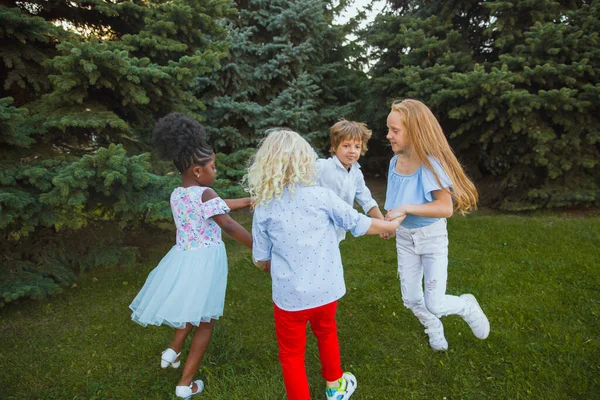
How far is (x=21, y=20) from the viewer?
395 centimetres

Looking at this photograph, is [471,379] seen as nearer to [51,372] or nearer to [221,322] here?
[221,322]

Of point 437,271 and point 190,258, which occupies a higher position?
point 190,258

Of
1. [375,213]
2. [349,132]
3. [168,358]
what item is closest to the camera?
[168,358]

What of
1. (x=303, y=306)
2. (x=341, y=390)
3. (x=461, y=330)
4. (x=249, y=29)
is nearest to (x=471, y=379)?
(x=461, y=330)

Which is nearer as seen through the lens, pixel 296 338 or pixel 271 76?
pixel 296 338

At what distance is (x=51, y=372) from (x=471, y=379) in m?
3.21

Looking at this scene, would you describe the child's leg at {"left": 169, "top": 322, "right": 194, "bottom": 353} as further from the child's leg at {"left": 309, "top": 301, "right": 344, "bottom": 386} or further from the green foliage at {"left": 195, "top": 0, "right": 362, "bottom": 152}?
the green foliage at {"left": 195, "top": 0, "right": 362, "bottom": 152}

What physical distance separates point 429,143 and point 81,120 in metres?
3.44

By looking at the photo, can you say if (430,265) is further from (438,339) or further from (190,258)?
(190,258)

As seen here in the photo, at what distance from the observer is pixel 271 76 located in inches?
292

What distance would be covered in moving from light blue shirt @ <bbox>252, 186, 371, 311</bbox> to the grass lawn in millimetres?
1014

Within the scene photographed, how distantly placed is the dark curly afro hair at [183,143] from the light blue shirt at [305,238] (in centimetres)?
73

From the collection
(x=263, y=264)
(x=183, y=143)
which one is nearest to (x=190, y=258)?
(x=263, y=264)

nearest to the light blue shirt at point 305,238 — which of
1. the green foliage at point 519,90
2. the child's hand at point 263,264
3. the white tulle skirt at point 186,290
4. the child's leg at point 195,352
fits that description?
the child's hand at point 263,264
